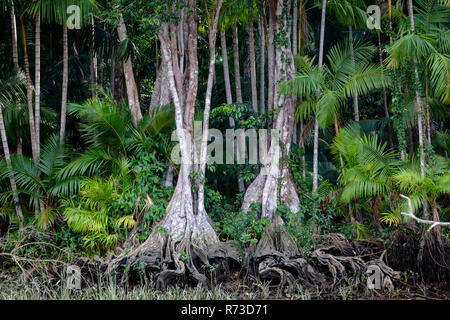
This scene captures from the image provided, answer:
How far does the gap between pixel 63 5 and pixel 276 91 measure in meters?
4.24

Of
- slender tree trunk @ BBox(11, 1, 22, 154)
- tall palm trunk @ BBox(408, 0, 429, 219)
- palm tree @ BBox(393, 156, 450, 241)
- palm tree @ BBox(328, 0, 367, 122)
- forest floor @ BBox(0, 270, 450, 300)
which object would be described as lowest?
forest floor @ BBox(0, 270, 450, 300)

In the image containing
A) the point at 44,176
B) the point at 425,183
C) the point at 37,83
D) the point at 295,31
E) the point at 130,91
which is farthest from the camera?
the point at 295,31

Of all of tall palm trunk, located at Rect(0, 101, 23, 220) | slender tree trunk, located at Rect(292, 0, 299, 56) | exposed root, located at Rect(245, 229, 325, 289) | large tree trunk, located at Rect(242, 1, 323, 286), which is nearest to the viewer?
exposed root, located at Rect(245, 229, 325, 289)

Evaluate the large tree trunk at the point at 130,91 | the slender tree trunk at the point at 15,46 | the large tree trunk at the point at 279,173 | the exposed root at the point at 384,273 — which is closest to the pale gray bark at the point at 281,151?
the large tree trunk at the point at 279,173

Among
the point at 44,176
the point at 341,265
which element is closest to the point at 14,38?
the point at 44,176

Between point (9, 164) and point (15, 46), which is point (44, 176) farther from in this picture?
point (15, 46)

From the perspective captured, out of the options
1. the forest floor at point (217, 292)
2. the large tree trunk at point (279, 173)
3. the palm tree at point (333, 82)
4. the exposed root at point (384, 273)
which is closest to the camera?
the forest floor at point (217, 292)

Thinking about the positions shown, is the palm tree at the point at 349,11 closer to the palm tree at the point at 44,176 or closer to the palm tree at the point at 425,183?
the palm tree at the point at 425,183

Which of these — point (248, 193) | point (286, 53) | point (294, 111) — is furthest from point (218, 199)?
point (286, 53)

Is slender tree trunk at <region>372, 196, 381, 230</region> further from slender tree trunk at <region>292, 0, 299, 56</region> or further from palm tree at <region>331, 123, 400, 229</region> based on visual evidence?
slender tree trunk at <region>292, 0, 299, 56</region>

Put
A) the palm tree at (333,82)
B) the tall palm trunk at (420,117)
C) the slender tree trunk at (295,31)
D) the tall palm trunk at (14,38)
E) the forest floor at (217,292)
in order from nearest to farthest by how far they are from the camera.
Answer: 1. the forest floor at (217,292)
2. the tall palm trunk at (420,117)
3. the palm tree at (333,82)
4. the tall palm trunk at (14,38)
5. the slender tree trunk at (295,31)

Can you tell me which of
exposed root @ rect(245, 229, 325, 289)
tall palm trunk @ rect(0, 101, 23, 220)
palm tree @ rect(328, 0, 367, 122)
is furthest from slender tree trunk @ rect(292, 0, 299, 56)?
tall palm trunk @ rect(0, 101, 23, 220)

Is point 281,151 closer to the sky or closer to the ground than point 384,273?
closer to the sky

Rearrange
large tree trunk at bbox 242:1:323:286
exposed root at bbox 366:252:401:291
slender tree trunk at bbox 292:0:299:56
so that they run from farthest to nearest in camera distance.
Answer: slender tree trunk at bbox 292:0:299:56 → large tree trunk at bbox 242:1:323:286 → exposed root at bbox 366:252:401:291
